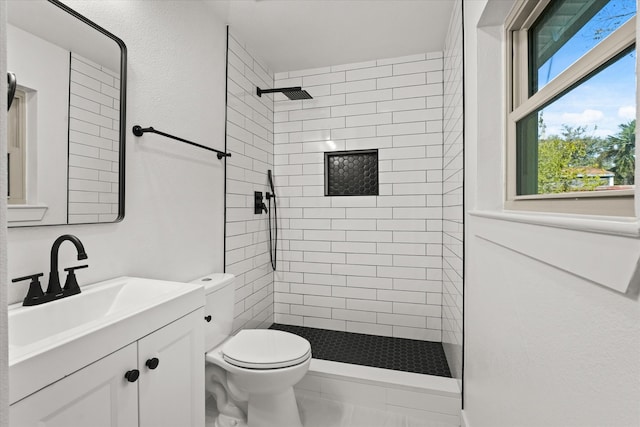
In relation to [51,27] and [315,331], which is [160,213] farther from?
[315,331]

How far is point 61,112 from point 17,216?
41 centimetres

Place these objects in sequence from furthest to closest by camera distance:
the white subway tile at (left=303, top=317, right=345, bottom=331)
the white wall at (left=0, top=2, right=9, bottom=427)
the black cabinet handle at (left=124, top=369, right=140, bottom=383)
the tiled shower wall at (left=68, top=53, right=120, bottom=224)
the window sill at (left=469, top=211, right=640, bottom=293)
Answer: the white subway tile at (left=303, top=317, right=345, bottom=331), the tiled shower wall at (left=68, top=53, right=120, bottom=224), the black cabinet handle at (left=124, top=369, right=140, bottom=383), the window sill at (left=469, top=211, right=640, bottom=293), the white wall at (left=0, top=2, right=9, bottom=427)

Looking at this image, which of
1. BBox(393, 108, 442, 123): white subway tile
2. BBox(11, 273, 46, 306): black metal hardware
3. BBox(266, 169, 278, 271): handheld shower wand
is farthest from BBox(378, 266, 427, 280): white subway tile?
BBox(11, 273, 46, 306): black metal hardware

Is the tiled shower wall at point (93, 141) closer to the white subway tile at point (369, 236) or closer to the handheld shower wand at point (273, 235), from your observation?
the handheld shower wand at point (273, 235)

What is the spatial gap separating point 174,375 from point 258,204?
5.39ft

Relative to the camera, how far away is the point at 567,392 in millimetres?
677

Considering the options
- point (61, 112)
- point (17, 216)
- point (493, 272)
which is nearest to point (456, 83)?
point (493, 272)

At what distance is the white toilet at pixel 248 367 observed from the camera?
5.17 feet

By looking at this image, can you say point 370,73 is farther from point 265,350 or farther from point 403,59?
point 265,350

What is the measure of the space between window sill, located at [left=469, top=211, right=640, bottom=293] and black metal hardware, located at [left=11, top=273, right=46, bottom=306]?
150 cm

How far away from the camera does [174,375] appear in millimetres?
1188

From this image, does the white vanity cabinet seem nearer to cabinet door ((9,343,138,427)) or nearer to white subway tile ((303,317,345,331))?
cabinet door ((9,343,138,427))

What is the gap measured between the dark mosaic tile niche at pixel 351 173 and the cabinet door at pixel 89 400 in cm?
216

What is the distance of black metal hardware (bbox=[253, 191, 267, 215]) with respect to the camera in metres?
2.65
